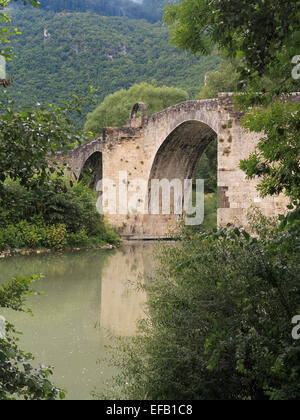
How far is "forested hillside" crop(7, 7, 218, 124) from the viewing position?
35688mm

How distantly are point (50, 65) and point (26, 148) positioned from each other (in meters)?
37.3

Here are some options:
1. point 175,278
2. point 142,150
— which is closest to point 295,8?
point 175,278

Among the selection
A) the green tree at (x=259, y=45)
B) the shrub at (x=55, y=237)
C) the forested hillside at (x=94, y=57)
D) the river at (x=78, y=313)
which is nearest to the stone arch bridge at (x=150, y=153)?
the shrub at (x=55, y=237)

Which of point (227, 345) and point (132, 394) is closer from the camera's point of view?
point (227, 345)

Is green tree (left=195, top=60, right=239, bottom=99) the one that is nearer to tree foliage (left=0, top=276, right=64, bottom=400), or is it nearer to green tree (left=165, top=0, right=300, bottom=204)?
green tree (left=165, top=0, right=300, bottom=204)

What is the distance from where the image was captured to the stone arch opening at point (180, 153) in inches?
719

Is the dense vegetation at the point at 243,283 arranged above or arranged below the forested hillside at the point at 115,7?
below

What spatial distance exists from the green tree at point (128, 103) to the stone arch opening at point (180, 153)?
1405cm

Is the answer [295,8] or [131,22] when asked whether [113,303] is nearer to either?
[295,8]

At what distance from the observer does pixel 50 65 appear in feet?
126

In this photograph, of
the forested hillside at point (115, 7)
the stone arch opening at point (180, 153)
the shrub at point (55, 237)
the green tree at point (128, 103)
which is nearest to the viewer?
the shrub at point (55, 237)

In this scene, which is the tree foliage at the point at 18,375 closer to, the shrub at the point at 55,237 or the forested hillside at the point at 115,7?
the shrub at the point at 55,237

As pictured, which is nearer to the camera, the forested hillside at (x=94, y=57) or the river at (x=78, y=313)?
the river at (x=78, y=313)

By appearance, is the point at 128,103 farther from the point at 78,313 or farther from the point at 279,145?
the point at 279,145
